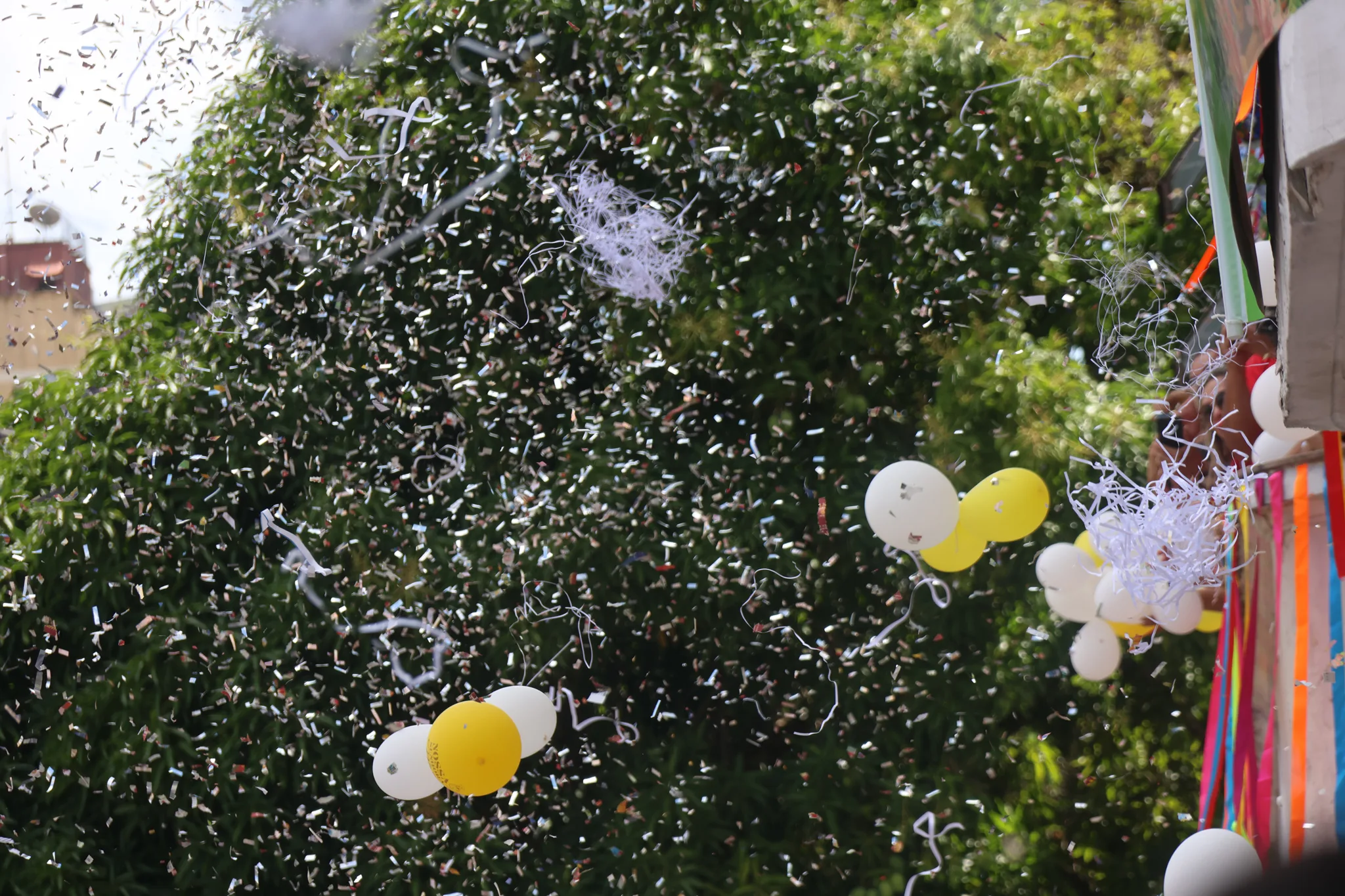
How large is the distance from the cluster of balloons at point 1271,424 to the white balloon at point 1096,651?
0.78 meters

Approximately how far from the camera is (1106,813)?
129 inches

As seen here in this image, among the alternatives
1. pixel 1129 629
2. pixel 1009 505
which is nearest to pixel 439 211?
pixel 1009 505

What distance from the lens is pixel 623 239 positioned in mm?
3162

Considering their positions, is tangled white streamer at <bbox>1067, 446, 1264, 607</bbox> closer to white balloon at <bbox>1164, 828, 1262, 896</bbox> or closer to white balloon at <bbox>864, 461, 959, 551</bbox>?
white balloon at <bbox>864, 461, 959, 551</bbox>

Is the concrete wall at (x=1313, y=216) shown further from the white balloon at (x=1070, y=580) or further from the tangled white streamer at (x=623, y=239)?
the tangled white streamer at (x=623, y=239)

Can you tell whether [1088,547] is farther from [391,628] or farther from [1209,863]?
[391,628]

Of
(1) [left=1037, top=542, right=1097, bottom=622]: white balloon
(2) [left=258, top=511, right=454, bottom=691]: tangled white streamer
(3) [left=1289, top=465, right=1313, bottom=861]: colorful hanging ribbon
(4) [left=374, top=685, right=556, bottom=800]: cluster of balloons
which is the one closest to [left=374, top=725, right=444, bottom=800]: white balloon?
(4) [left=374, top=685, right=556, bottom=800]: cluster of balloons

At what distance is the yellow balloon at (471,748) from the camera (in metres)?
2.41

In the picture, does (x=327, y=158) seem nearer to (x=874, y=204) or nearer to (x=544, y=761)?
(x=874, y=204)

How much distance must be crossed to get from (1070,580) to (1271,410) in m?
0.76

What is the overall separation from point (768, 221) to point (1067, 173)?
96cm

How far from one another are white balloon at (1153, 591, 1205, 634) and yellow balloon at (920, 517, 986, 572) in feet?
1.45

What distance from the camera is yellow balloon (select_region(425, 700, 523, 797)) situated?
241 cm

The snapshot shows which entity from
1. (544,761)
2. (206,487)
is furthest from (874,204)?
(206,487)
